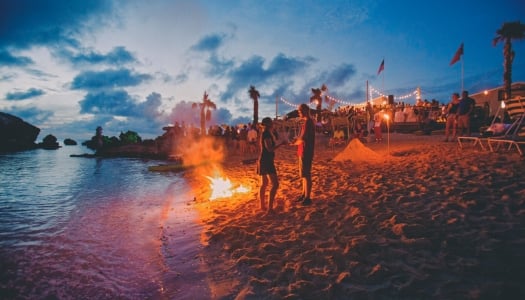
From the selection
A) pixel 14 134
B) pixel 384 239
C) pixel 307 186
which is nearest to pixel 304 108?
pixel 307 186

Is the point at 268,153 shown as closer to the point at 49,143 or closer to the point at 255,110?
the point at 255,110

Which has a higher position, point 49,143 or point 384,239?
point 49,143

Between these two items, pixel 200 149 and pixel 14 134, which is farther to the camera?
pixel 14 134

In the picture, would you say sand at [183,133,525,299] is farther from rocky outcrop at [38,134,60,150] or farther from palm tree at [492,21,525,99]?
rocky outcrop at [38,134,60,150]

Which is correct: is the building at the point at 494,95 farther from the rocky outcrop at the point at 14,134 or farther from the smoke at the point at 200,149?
the rocky outcrop at the point at 14,134

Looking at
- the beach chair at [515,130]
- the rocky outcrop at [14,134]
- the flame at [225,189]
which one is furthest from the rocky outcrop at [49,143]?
the beach chair at [515,130]

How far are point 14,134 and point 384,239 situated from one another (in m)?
79.9

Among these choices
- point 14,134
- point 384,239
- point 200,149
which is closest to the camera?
point 384,239

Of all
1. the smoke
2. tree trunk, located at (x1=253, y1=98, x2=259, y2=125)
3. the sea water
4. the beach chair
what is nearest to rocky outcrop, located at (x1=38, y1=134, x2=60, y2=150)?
the smoke

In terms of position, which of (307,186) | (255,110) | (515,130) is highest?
(255,110)

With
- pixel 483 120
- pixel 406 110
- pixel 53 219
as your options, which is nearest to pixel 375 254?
pixel 53 219

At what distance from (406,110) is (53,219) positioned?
21873mm

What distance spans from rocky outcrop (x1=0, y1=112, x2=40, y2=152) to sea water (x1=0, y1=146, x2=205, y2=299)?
62.5 meters

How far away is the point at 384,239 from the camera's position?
4016 millimetres
